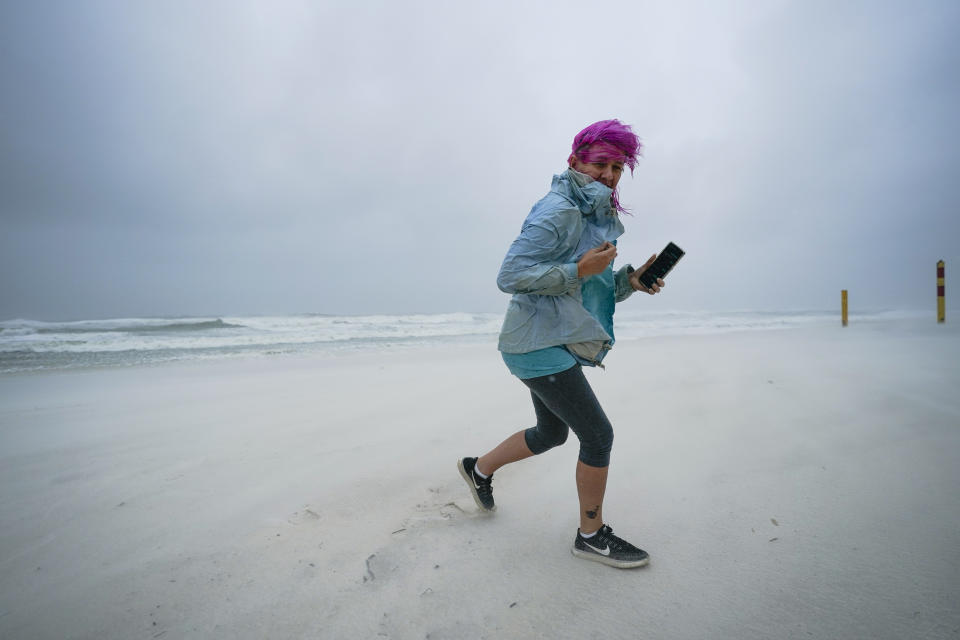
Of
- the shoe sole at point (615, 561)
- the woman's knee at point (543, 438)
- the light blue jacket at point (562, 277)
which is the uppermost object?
the light blue jacket at point (562, 277)

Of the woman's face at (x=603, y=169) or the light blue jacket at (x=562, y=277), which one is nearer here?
the light blue jacket at (x=562, y=277)

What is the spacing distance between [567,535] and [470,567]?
1.77 ft

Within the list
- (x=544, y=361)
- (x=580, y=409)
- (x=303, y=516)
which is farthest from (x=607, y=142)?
(x=303, y=516)

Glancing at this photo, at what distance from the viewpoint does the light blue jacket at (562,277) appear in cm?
168

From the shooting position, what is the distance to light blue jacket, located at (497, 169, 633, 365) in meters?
1.68

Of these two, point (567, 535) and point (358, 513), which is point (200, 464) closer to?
point (358, 513)

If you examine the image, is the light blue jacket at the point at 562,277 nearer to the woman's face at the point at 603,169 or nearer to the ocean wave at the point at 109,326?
the woman's face at the point at 603,169

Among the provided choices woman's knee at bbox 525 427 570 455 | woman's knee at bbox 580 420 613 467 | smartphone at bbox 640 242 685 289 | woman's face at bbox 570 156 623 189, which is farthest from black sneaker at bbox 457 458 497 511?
woman's face at bbox 570 156 623 189

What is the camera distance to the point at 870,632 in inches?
55.6

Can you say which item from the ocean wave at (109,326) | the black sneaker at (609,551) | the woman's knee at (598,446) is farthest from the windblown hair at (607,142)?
the ocean wave at (109,326)

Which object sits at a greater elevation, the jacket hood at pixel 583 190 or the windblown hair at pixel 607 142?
the windblown hair at pixel 607 142

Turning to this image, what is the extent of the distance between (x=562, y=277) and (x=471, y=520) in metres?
1.45

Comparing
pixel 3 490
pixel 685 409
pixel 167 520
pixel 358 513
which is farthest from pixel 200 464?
pixel 685 409

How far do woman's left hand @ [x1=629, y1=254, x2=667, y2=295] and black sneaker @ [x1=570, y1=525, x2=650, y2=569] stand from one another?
115 centimetres
